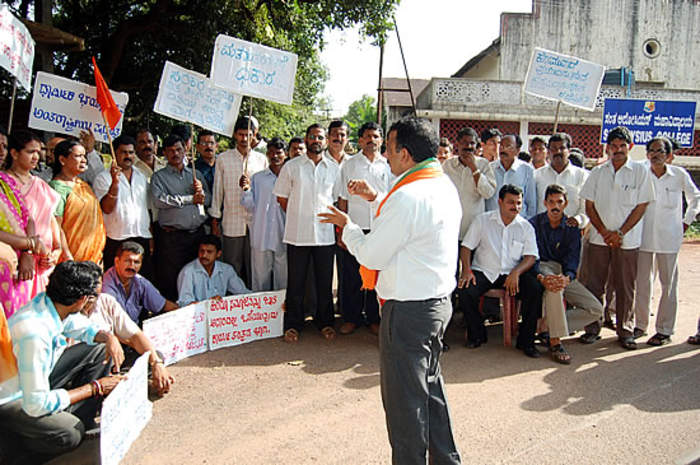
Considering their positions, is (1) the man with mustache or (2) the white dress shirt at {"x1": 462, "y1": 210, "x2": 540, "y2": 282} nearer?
(1) the man with mustache

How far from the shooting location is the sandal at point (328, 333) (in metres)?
5.34

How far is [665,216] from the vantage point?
5332mm

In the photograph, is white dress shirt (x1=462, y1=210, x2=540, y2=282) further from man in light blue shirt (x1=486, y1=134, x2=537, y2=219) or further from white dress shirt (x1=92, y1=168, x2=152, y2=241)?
white dress shirt (x1=92, y1=168, x2=152, y2=241)

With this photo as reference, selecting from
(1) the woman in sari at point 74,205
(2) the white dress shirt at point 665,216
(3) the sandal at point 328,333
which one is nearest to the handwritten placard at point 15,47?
(1) the woman in sari at point 74,205

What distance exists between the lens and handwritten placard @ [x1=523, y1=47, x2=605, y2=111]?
7082 mm

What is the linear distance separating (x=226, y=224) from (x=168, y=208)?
26.0 inches

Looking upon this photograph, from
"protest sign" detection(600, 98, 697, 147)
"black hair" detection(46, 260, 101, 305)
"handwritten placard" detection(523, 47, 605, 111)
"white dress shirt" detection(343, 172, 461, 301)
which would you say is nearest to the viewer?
"white dress shirt" detection(343, 172, 461, 301)

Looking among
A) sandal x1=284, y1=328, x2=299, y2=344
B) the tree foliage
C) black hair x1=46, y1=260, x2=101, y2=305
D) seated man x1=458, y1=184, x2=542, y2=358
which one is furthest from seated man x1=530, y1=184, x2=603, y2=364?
the tree foliage

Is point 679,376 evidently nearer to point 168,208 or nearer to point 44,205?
point 168,208

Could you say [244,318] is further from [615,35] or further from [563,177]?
[615,35]

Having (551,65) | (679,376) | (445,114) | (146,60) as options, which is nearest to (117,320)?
(679,376)

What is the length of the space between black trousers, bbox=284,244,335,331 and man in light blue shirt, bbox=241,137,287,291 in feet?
1.21

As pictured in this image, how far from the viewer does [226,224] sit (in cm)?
568

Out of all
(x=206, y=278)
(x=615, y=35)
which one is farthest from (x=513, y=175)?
(x=615, y=35)
